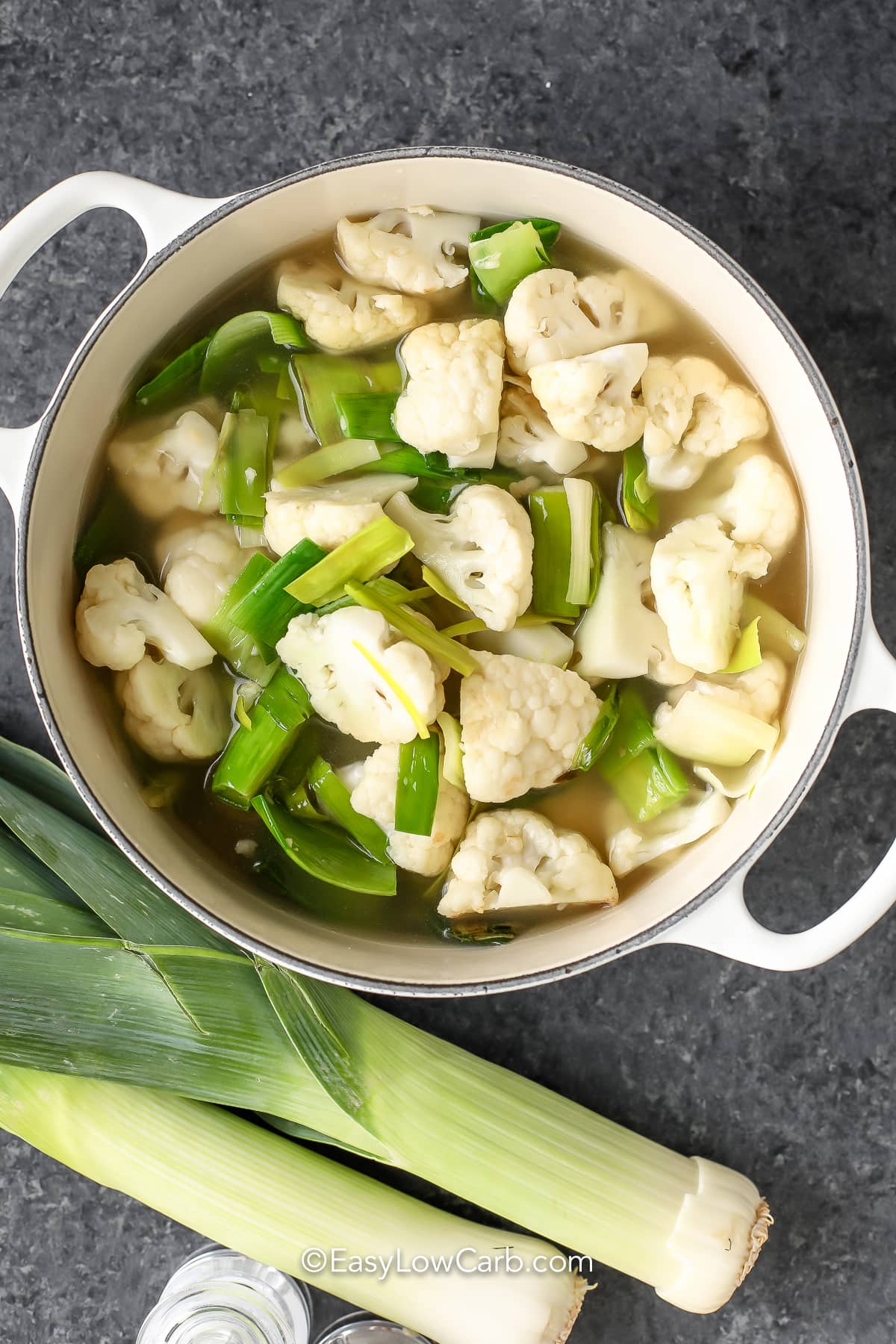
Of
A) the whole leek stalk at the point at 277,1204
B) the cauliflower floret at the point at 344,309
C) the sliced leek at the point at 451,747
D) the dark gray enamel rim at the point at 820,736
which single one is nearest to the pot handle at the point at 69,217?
the dark gray enamel rim at the point at 820,736

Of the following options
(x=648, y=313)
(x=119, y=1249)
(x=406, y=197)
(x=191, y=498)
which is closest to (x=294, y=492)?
(x=191, y=498)

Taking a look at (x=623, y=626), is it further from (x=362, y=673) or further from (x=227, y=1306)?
(x=227, y=1306)

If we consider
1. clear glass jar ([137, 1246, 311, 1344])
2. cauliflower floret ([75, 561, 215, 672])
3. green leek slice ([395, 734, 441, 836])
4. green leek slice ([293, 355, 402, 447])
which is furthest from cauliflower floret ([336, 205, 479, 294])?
clear glass jar ([137, 1246, 311, 1344])

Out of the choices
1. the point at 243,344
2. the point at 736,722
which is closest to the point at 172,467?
the point at 243,344

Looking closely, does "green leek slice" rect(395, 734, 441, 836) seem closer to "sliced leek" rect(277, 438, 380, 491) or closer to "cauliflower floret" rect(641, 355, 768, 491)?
"sliced leek" rect(277, 438, 380, 491)

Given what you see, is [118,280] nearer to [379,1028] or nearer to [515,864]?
[515,864]
